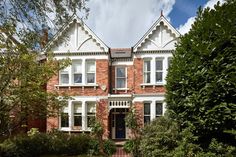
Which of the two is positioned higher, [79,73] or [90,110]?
[79,73]

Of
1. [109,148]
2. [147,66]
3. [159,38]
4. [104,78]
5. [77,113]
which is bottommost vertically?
[109,148]

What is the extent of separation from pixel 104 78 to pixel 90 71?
4.56 feet

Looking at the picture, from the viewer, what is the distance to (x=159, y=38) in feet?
95.4

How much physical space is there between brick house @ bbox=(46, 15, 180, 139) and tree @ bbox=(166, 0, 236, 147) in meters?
14.9

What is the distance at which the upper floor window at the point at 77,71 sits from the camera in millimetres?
29672

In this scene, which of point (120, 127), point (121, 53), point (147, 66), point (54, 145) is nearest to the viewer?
point (54, 145)

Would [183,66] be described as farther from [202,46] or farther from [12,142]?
[12,142]

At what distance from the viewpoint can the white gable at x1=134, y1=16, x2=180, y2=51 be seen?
2891 centimetres

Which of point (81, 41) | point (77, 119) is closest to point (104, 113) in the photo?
point (77, 119)

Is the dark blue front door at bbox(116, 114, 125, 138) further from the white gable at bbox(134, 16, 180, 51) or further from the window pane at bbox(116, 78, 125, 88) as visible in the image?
the white gable at bbox(134, 16, 180, 51)

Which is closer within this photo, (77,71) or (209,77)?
(209,77)

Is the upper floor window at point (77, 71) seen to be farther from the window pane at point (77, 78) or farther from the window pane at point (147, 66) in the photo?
the window pane at point (147, 66)

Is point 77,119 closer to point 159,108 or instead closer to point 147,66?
point 159,108

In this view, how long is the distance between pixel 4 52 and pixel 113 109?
15.7 m
